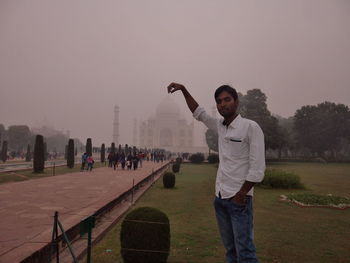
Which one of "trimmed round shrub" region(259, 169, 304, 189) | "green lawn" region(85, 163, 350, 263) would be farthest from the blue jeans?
"trimmed round shrub" region(259, 169, 304, 189)

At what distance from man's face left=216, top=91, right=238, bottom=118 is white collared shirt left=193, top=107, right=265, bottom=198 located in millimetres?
70

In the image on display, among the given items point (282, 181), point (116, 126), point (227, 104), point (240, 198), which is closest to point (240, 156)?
point (240, 198)

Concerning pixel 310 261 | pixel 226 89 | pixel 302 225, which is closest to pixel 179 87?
pixel 226 89

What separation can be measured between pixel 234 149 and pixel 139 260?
81.9 inches

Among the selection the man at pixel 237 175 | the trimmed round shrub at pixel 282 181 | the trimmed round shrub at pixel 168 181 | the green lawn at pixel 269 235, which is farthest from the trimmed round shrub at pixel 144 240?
the trimmed round shrub at pixel 282 181

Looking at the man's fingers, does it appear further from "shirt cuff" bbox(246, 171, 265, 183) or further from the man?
"shirt cuff" bbox(246, 171, 265, 183)

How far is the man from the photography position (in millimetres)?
1916

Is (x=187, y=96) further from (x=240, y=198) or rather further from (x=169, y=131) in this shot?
(x=169, y=131)

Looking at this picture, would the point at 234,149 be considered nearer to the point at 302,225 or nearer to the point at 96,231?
the point at 96,231

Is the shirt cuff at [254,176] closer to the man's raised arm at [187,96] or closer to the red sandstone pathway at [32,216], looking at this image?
the man's raised arm at [187,96]

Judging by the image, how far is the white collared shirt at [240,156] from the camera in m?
1.90

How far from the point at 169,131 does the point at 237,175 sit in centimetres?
8461

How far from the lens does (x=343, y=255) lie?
14.1 ft

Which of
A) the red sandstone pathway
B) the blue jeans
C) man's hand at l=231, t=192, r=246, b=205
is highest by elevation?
man's hand at l=231, t=192, r=246, b=205
